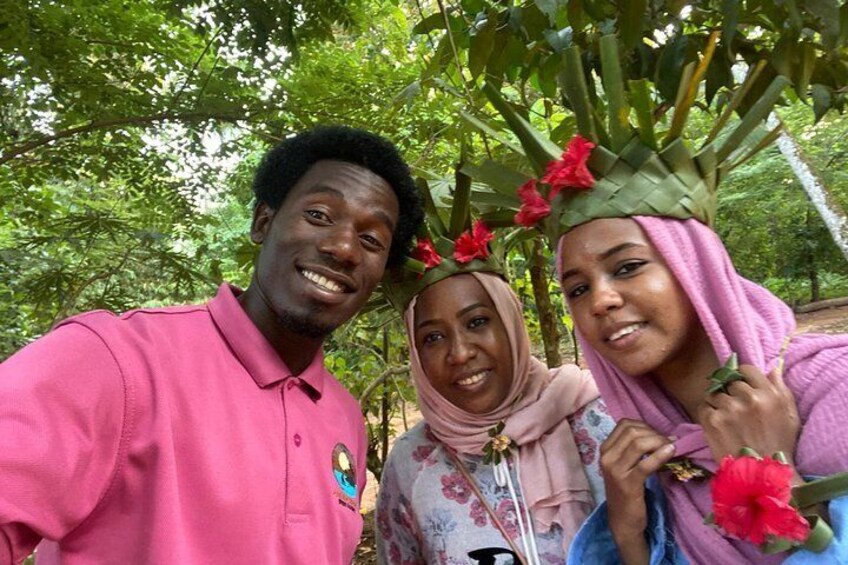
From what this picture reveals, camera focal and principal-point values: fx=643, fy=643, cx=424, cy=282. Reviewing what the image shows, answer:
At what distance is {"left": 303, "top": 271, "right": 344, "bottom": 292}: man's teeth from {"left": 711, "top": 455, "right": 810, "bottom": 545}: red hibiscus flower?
3.48 ft

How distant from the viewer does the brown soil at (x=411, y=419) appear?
539cm

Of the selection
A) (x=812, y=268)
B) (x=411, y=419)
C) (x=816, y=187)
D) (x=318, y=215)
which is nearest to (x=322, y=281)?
(x=318, y=215)

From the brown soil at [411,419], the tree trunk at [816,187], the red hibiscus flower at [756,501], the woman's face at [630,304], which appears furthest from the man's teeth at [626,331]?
the tree trunk at [816,187]

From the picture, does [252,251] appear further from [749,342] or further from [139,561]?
[749,342]

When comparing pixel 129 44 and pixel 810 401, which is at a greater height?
pixel 129 44

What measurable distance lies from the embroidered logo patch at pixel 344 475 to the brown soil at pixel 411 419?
3.63m

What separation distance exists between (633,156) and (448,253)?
815 millimetres

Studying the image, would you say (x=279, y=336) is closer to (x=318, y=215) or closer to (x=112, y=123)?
(x=318, y=215)

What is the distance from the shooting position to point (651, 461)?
1.59m

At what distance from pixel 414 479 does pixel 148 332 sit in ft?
3.85

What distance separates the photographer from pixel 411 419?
10273 millimetres

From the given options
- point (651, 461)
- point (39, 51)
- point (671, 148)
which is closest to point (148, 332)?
point (651, 461)

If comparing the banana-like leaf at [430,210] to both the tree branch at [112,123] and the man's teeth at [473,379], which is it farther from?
the tree branch at [112,123]

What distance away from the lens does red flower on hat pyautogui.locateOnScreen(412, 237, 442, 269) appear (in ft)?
7.53
